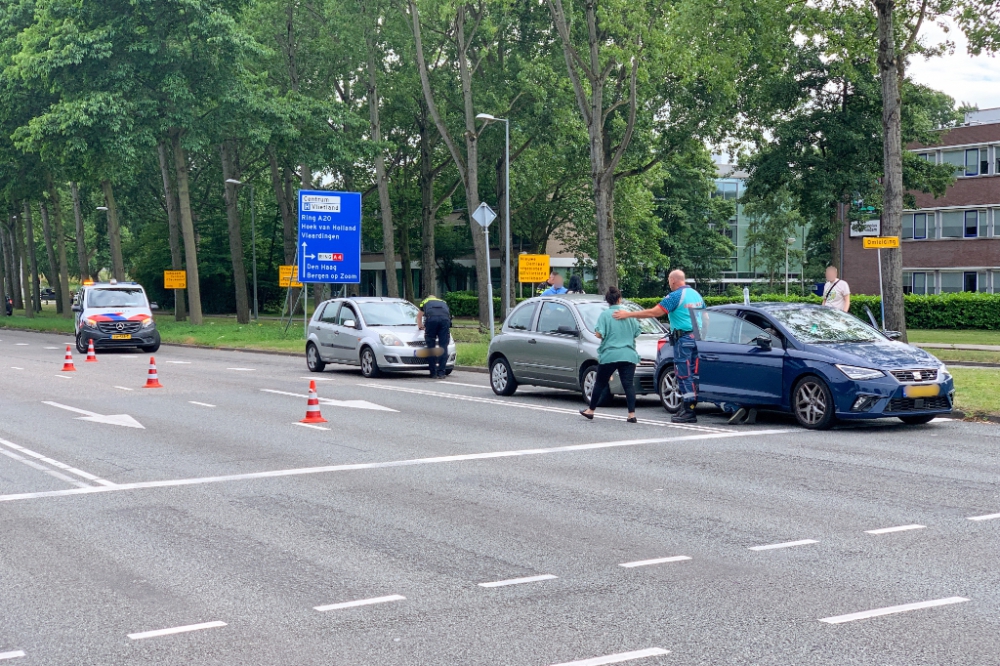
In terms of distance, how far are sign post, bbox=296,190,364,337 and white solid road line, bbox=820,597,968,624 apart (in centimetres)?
3005

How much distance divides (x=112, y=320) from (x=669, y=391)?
21.6 metres

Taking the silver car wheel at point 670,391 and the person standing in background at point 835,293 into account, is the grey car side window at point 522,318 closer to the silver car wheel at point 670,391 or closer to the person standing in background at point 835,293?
the silver car wheel at point 670,391

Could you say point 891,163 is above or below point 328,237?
above

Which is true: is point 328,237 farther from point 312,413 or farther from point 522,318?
point 312,413

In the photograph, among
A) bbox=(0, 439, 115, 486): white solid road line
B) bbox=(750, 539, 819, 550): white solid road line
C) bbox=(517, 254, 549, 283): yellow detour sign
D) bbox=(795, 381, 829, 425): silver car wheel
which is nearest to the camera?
bbox=(750, 539, 819, 550): white solid road line

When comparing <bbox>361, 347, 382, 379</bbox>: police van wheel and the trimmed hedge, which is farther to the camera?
the trimmed hedge

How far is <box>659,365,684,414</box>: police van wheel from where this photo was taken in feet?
51.8

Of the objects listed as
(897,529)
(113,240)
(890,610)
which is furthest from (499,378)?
(113,240)

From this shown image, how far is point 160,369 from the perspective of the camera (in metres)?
26.2

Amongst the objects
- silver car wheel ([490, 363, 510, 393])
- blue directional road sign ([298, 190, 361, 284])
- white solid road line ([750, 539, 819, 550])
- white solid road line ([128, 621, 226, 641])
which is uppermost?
blue directional road sign ([298, 190, 361, 284])

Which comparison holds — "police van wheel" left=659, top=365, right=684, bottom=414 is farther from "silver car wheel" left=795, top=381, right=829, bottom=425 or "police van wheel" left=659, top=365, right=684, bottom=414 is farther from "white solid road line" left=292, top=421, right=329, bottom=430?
"white solid road line" left=292, top=421, right=329, bottom=430

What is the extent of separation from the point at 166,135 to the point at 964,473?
38.9 meters

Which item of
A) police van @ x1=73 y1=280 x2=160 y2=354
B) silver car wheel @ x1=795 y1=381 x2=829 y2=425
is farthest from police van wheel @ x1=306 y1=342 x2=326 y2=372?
silver car wheel @ x1=795 y1=381 x2=829 y2=425

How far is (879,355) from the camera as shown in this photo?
46.0 ft
